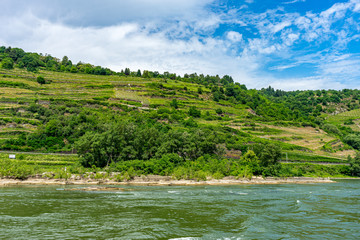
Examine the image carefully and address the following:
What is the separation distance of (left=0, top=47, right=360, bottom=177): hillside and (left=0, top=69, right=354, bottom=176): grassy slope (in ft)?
1.23

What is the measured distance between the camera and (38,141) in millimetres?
67875

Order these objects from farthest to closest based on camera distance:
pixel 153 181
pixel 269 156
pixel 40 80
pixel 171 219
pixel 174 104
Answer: pixel 174 104 → pixel 40 80 → pixel 269 156 → pixel 153 181 → pixel 171 219

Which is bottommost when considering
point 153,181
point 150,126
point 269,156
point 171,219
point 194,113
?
point 153,181

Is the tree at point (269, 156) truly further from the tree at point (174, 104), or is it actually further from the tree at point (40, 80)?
the tree at point (40, 80)

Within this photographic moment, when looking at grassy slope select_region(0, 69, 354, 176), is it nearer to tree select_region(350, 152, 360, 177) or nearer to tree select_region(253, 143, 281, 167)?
tree select_region(350, 152, 360, 177)

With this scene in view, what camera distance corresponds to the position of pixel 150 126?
8700cm

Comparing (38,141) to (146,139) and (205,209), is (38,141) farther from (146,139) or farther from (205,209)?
(205,209)

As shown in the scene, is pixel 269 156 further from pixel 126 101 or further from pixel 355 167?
pixel 126 101

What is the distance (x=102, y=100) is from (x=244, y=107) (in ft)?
275

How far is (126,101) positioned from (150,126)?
35.6 metres

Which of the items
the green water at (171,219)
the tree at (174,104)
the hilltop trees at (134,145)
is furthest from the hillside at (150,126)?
the green water at (171,219)

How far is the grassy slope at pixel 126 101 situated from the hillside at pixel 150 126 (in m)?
0.38

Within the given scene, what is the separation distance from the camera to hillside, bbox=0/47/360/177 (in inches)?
2419

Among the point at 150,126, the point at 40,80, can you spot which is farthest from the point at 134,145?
the point at 40,80
